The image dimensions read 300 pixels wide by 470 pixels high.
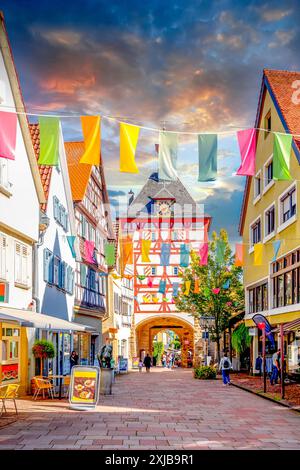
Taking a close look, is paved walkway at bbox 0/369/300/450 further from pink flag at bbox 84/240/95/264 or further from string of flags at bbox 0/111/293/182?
pink flag at bbox 84/240/95/264

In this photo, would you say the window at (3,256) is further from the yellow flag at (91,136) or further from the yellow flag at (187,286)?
the yellow flag at (187,286)

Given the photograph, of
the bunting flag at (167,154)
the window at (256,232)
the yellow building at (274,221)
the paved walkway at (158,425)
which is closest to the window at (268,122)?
the yellow building at (274,221)

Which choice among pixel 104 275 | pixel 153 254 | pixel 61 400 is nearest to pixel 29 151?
pixel 61 400

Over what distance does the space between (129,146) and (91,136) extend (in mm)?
841

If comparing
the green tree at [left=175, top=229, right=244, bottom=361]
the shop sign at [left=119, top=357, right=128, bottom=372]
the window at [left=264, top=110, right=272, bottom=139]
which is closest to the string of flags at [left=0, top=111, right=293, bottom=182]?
the window at [left=264, top=110, right=272, bottom=139]

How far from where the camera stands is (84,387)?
18.2 m

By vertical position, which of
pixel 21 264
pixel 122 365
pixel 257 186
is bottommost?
pixel 122 365

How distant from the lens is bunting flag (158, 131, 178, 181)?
14809 mm

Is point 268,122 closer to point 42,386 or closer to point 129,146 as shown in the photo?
point 42,386

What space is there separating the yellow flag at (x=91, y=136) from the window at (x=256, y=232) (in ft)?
70.6

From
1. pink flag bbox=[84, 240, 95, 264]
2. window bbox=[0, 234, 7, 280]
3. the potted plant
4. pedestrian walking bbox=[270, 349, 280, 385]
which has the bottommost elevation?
pedestrian walking bbox=[270, 349, 280, 385]

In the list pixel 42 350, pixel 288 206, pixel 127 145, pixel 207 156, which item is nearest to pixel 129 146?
pixel 127 145

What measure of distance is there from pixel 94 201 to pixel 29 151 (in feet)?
50.9

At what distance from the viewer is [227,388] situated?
2764 cm
